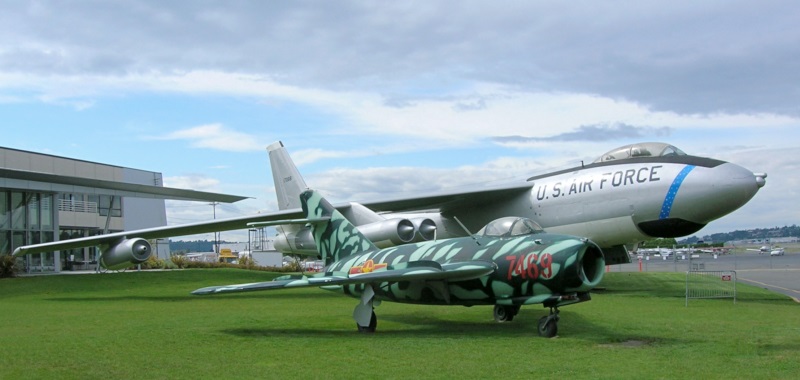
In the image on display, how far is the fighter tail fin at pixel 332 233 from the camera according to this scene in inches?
557

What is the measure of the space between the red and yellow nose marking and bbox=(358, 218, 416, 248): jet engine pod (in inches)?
261

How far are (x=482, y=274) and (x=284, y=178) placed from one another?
1739 cm

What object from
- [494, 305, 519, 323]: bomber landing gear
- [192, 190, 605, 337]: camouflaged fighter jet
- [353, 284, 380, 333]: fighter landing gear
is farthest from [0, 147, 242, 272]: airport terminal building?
[494, 305, 519, 323]: bomber landing gear

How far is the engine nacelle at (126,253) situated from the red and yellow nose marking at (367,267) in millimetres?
12159

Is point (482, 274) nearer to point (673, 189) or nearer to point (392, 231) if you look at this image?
point (673, 189)

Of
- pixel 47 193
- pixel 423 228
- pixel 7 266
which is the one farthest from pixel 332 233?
pixel 47 193

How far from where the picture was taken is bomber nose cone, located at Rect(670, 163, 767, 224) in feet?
52.2

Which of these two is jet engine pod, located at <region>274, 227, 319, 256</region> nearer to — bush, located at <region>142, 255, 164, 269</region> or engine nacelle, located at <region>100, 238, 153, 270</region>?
engine nacelle, located at <region>100, 238, 153, 270</region>

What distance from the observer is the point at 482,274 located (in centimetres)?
1091

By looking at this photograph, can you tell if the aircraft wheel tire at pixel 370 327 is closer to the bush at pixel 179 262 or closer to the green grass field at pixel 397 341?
the green grass field at pixel 397 341

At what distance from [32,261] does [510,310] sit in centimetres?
3026

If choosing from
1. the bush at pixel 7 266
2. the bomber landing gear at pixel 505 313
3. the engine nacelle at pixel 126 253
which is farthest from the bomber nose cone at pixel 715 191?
the bush at pixel 7 266

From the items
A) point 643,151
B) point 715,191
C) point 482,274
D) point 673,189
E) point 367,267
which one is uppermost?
point 643,151

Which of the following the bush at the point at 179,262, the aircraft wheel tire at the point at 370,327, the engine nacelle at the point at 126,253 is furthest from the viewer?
the bush at the point at 179,262
